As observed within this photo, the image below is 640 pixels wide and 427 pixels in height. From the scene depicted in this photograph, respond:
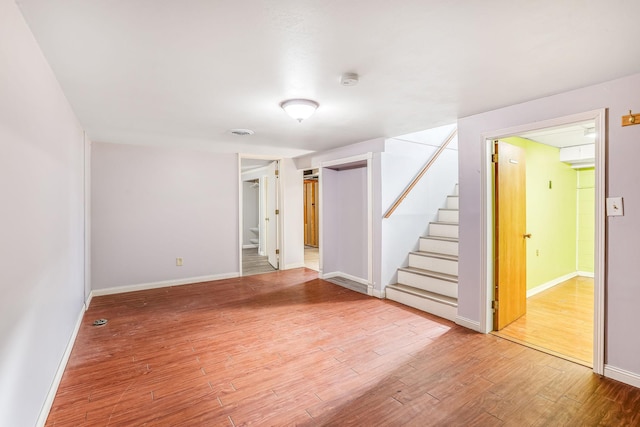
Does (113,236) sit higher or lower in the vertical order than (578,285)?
higher

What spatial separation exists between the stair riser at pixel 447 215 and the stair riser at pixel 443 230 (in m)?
0.25

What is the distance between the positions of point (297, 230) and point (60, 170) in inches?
163

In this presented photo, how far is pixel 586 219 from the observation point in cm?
514

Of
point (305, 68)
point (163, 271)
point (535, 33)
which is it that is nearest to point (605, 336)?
point (535, 33)

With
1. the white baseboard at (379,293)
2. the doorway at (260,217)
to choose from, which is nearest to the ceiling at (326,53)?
the white baseboard at (379,293)

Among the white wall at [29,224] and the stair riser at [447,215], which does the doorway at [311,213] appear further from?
the white wall at [29,224]

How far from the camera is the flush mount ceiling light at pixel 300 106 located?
2680 mm

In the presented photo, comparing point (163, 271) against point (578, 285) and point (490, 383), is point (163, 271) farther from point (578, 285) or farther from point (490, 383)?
point (578, 285)

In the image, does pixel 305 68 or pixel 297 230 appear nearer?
pixel 305 68

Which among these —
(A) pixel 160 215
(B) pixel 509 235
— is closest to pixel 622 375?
(B) pixel 509 235

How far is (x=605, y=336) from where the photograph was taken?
7.56 feet

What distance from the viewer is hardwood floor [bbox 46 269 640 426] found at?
6.26 feet

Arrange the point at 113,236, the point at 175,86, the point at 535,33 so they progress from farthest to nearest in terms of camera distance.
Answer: the point at 113,236 < the point at 175,86 < the point at 535,33

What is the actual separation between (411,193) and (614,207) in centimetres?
240
